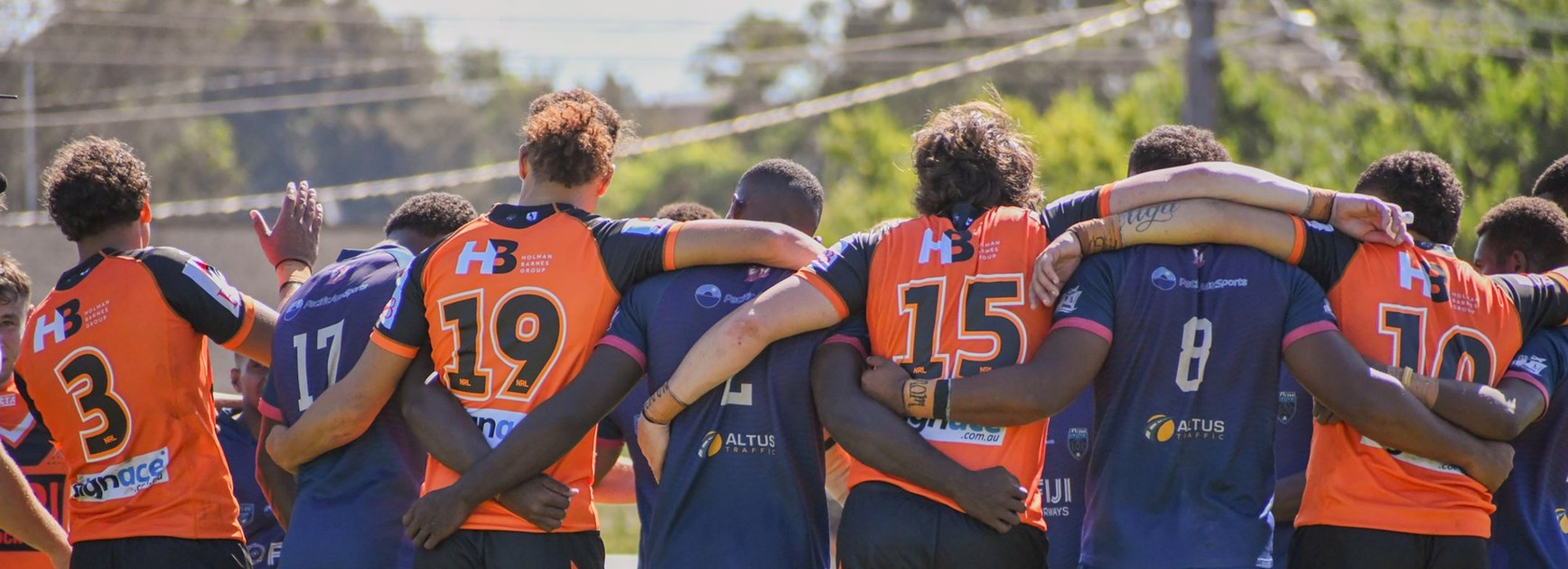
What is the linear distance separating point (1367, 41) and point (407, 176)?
3124cm

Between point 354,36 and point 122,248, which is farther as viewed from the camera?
point 354,36

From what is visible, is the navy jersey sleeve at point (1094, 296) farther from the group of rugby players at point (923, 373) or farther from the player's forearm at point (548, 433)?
the player's forearm at point (548, 433)

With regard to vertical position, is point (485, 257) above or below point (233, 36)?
below

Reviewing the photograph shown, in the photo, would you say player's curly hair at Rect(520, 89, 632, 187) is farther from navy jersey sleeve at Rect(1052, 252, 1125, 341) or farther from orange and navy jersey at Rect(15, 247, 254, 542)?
navy jersey sleeve at Rect(1052, 252, 1125, 341)

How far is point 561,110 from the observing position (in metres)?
4.81

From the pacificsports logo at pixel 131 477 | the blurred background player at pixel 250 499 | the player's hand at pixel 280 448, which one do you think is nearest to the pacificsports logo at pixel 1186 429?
the player's hand at pixel 280 448

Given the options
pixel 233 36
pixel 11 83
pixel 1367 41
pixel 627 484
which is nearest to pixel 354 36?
pixel 233 36

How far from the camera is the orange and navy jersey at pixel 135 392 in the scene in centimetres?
520

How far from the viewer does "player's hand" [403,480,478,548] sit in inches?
179

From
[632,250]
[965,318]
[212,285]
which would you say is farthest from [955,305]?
[212,285]

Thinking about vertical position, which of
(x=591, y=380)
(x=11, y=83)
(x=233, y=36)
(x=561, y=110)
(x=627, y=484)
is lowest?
(x=627, y=484)

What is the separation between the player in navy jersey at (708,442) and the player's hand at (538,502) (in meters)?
0.05

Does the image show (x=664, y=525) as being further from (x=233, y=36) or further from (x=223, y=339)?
(x=233, y=36)

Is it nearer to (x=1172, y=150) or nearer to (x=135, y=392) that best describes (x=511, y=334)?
(x=135, y=392)
